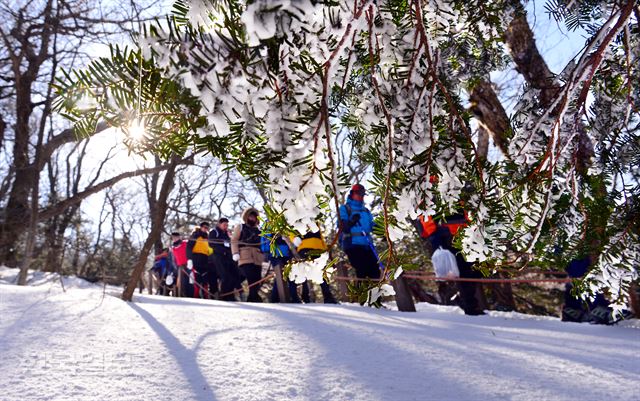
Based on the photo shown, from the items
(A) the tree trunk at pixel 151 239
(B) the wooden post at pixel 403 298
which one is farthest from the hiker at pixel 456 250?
(A) the tree trunk at pixel 151 239

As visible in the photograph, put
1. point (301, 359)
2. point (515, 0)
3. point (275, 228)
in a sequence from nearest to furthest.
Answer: point (275, 228), point (515, 0), point (301, 359)

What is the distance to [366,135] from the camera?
112cm

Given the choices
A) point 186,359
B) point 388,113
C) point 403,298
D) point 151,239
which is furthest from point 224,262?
point 388,113

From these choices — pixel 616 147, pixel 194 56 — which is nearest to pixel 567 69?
pixel 616 147

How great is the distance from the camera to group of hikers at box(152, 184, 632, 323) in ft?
14.8

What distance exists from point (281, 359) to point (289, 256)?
4571mm

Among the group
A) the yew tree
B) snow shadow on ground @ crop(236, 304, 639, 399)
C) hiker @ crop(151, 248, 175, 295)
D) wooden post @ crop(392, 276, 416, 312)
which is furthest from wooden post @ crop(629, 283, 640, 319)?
hiker @ crop(151, 248, 175, 295)

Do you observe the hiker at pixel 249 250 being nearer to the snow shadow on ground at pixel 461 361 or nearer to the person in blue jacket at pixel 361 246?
the person in blue jacket at pixel 361 246

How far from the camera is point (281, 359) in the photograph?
2.08 meters

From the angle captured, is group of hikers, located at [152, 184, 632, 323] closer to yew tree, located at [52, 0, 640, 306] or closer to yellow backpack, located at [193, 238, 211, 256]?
yellow backpack, located at [193, 238, 211, 256]

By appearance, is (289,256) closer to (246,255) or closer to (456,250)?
(246,255)

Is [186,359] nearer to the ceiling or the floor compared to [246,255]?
nearer to the floor

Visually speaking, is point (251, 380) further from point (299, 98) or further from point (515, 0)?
point (515, 0)

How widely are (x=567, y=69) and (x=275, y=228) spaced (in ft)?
3.83
